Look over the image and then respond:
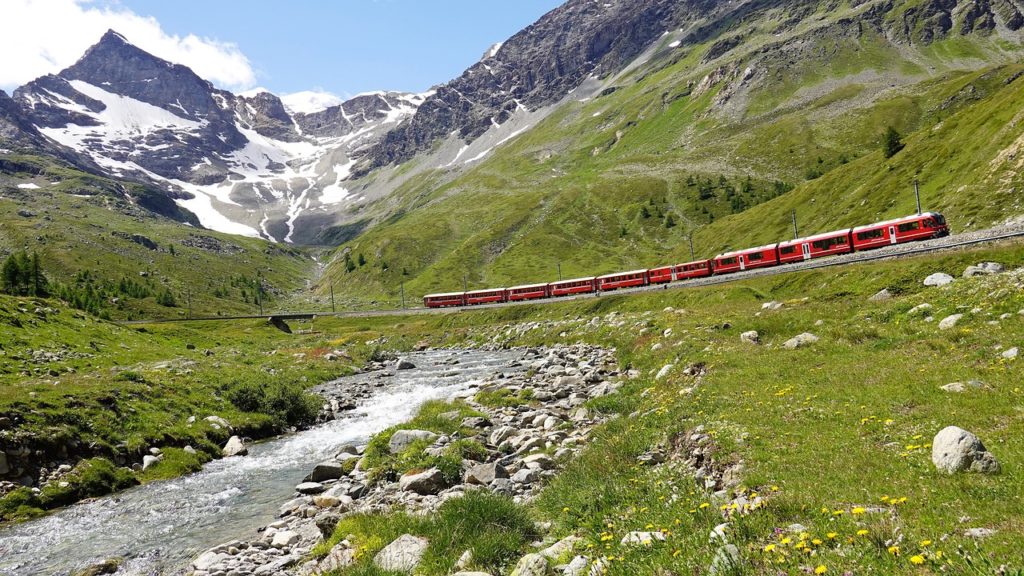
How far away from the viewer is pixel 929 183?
3209 inches

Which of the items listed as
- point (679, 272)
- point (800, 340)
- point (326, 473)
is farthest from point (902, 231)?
point (326, 473)

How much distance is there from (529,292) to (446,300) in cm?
2636

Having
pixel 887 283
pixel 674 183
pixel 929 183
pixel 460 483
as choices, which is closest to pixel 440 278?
pixel 674 183

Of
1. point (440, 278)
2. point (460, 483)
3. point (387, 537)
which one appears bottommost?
point (440, 278)

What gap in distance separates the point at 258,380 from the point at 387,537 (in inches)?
1128

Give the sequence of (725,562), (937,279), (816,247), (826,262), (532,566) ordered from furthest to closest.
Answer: (816,247), (826,262), (937,279), (532,566), (725,562)

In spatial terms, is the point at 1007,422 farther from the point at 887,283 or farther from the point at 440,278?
the point at 440,278

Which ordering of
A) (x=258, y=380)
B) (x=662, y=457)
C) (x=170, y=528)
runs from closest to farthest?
1. (x=662, y=457)
2. (x=170, y=528)
3. (x=258, y=380)

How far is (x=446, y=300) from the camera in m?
120

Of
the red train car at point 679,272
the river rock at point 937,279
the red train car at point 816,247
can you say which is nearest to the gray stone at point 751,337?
the river rock at point 937,279

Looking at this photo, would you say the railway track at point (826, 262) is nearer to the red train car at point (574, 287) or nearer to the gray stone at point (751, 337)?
the red train car at point (574, 287)

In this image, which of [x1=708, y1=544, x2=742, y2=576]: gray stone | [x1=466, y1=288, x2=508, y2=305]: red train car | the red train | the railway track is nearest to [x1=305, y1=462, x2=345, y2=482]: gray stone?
[x1=708, y1=544, x2=742, y2=576]: gray stone

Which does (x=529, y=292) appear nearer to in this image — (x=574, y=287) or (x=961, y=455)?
(x=574, y=287)

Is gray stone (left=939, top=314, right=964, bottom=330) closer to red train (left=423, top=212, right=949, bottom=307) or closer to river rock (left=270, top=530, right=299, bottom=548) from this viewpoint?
river rock (left=270, top=530, right=299, bottom=548)
